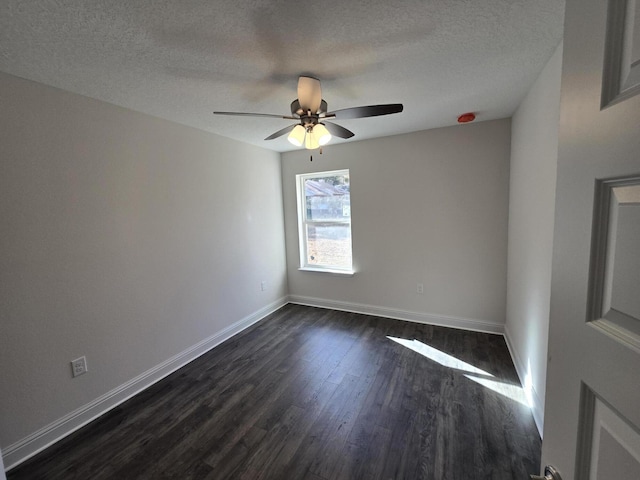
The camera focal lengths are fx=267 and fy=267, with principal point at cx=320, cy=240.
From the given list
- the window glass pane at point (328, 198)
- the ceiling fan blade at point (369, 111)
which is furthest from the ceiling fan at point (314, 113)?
the window glass pane at point (328, 198)

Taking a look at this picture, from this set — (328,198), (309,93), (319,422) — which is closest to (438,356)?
(319,422)

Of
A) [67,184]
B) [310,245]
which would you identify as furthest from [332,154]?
[67,184]

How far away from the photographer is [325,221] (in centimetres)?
393

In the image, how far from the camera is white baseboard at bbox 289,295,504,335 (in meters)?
3.02

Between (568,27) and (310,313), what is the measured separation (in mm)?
3580

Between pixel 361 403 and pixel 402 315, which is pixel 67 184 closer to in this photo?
pixel 361 403

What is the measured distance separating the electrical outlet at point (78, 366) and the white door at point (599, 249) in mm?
2608

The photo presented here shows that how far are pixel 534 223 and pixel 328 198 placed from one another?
8.11 feet

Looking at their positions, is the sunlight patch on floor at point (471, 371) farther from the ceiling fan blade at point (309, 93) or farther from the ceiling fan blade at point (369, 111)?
the ceiling fan blade at point (309, 93)

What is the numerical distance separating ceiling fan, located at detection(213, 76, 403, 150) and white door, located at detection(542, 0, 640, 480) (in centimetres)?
116

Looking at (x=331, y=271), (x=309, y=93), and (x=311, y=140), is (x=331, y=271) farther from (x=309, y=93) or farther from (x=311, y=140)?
(x=309, y=93)

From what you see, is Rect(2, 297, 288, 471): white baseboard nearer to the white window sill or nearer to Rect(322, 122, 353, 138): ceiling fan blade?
the white window sill

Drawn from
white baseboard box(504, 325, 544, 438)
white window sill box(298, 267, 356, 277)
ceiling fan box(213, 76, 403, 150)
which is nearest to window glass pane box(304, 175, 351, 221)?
white window sill box(298, 267, 356, 277)

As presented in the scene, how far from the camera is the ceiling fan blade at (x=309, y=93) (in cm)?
167
